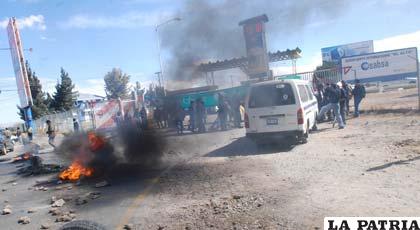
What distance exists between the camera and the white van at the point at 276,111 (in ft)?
35.3

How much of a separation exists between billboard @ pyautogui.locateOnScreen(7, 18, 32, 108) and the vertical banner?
2081cm

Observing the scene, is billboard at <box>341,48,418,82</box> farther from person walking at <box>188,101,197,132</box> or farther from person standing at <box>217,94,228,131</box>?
person walking at <box>188,101,197,132</box>

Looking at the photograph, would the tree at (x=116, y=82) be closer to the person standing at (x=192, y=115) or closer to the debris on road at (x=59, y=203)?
the person standing at (x=192, y=115)

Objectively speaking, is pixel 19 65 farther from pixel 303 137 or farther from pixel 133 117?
pixel 303 137

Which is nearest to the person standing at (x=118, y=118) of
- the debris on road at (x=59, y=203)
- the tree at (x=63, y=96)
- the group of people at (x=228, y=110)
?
the group of people at (x=228, y=110)

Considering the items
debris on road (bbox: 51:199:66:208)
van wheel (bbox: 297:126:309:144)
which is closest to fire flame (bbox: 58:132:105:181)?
debris on road (bbox: 51:199:66:208)

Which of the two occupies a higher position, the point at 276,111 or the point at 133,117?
the point at 276,111

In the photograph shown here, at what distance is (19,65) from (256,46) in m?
24.7

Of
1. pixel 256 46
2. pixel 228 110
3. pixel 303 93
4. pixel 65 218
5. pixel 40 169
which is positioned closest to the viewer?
pixel 65 218

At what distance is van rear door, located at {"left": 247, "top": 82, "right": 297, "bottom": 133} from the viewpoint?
10.8 m

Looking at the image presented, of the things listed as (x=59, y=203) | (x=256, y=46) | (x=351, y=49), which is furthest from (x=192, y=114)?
(x=351, y=49)

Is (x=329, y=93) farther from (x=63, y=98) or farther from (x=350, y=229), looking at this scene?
→ (x=63, y=98)

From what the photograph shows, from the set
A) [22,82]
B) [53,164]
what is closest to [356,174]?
[53,164]

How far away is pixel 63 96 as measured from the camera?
52938 mm
